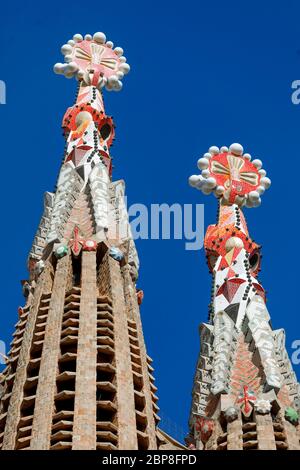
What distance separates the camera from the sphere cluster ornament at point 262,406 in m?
51.6

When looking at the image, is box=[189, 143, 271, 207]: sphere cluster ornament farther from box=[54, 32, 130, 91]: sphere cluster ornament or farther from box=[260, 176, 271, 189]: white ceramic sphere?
box=[54, 32, 130, 91]: sphere cluster ornament

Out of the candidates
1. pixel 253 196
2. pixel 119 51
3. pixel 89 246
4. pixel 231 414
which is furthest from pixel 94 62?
pixel 231 414

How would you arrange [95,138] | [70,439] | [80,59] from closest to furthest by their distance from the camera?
1. [70,439]
2. [95,138]
3. [80,59]

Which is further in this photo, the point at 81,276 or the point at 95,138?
the point at 95,138

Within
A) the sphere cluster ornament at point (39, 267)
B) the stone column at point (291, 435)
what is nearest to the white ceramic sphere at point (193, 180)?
the sphere cluster ornament at point (39, 267)

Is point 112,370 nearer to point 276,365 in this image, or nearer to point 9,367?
point 9,367

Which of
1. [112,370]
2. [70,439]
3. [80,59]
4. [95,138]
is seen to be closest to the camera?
[70,439]

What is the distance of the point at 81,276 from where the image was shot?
50469 millimetres

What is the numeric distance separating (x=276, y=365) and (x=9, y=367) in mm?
10439

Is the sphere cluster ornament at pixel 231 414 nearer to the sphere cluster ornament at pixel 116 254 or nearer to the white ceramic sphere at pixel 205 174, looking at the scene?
the sphere cluster ornament at pixel 116 254

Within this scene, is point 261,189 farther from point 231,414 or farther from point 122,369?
point 122,369

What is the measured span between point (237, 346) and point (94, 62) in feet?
45.0

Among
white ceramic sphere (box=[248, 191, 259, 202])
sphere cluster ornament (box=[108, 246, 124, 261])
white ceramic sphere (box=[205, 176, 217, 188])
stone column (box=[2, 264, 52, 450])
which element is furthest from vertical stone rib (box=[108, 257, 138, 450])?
white ceramic sphere (box=[248, 191, 259, 202])
